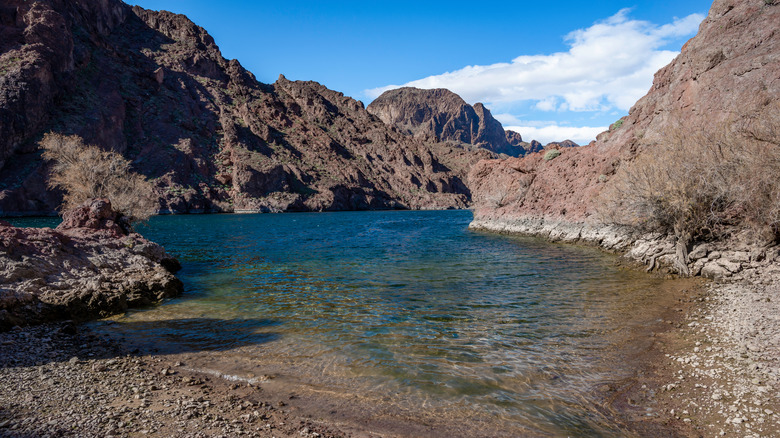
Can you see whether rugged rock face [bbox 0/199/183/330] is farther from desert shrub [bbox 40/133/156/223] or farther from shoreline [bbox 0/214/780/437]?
desert shrub [bbox 40/133/156/223]

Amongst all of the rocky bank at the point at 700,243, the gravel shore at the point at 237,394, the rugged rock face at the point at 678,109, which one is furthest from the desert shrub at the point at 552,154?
the gravel shore at the point at 237,394

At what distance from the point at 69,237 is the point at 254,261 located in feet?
29.0

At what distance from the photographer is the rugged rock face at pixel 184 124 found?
72938 mm

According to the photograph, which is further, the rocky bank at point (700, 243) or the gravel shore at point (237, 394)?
the rocky bank at point (700, 243)

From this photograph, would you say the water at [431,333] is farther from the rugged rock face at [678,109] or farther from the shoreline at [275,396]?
the rugged rock face at [678,109]

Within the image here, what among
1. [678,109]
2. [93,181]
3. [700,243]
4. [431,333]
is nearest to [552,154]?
[678,109]

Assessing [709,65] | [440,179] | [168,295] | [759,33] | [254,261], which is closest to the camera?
[168,295]

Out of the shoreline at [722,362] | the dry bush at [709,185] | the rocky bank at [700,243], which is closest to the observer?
the shoreline at [722,362]

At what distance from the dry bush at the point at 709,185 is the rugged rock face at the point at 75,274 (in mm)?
18321

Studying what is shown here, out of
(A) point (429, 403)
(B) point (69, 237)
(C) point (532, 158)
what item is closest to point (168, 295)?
(B) point (69, 237)

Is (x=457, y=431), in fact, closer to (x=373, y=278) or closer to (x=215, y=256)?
(x=373, y=278)

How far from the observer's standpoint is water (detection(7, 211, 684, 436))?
6.10 m

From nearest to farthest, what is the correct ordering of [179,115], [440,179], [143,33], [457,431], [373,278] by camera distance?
1. [457,431]
2. [373,278]
3. [179,115]
4. [143,33]
5. [440,179]

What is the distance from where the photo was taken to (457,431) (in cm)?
522
